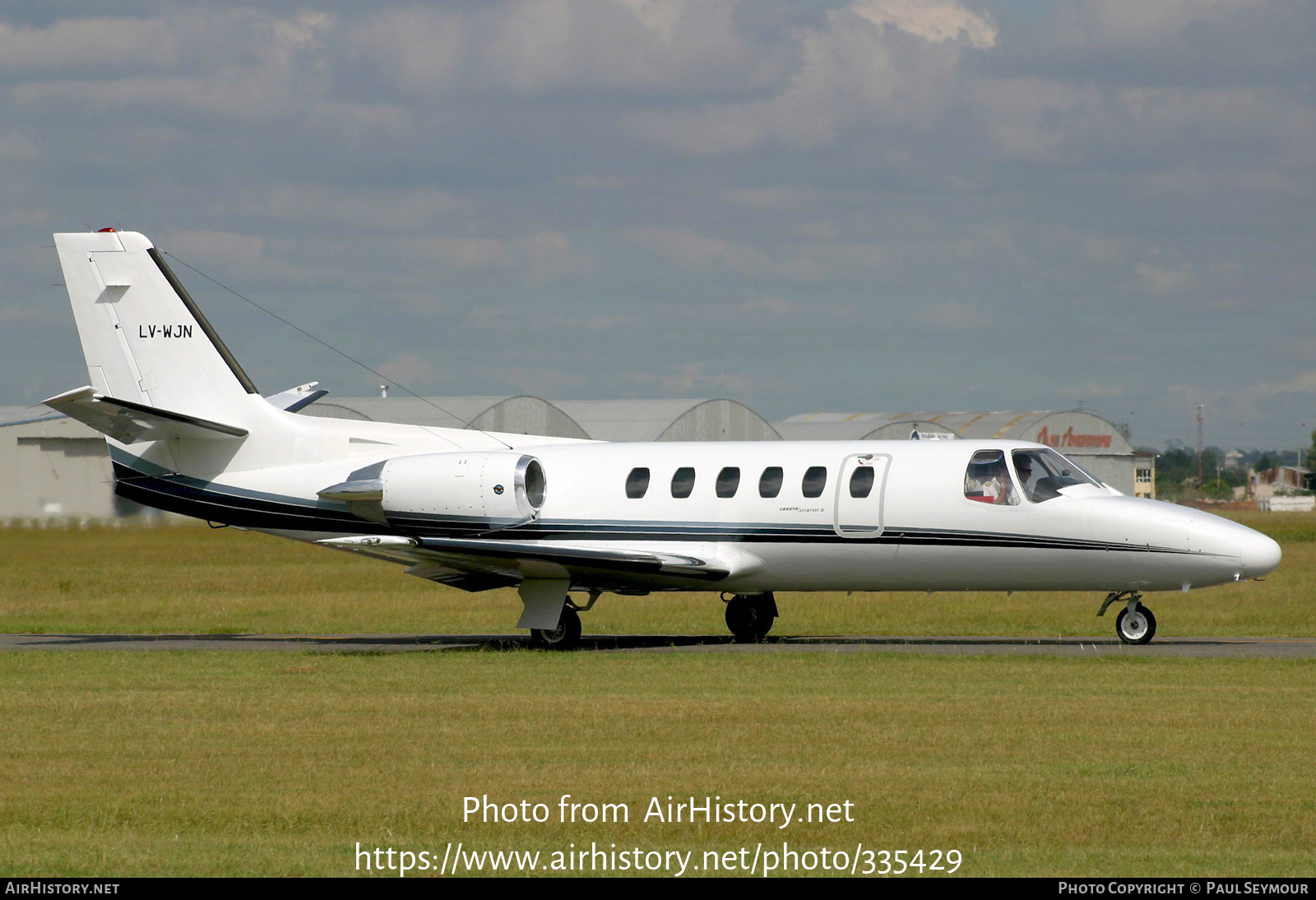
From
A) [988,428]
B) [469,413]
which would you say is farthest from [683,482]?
[988,428]

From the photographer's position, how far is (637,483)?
1003 inches

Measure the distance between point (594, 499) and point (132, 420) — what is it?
765cm

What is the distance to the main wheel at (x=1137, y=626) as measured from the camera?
924 inches

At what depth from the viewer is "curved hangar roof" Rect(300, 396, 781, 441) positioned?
6831 cm

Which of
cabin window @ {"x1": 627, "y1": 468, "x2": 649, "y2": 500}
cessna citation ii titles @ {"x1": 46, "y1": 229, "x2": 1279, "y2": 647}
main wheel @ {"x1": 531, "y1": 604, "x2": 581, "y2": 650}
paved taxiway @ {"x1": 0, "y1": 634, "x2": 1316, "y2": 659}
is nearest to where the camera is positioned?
paved taxiway @ {"x1": 0, "y1": 634, "x2": 1316, "y2": 659}

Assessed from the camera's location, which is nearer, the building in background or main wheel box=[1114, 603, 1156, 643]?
main wheel box=[1114, 603, 1156, 643]

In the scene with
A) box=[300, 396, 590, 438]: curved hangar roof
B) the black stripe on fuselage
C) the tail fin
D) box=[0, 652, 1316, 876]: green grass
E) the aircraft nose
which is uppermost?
box=[300, 396, 590, 438]: curved hangar roof

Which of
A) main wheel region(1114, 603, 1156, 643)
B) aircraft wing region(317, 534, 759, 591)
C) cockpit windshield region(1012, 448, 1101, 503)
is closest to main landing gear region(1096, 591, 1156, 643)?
main wheel region(1114, 603, 1156, 643)

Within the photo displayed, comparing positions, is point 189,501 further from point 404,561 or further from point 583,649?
point 583,649

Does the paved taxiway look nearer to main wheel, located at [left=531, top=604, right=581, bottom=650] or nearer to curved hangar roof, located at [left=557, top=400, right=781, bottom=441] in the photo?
main wheel, located at [left=531, top=604, right=581, bottom=650]

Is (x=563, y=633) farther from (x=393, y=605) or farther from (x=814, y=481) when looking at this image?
(x=393, y=605)

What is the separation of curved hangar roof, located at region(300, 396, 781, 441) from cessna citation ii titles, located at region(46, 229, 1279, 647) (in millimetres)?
38745

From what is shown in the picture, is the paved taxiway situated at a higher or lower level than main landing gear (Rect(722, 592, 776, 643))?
lower
